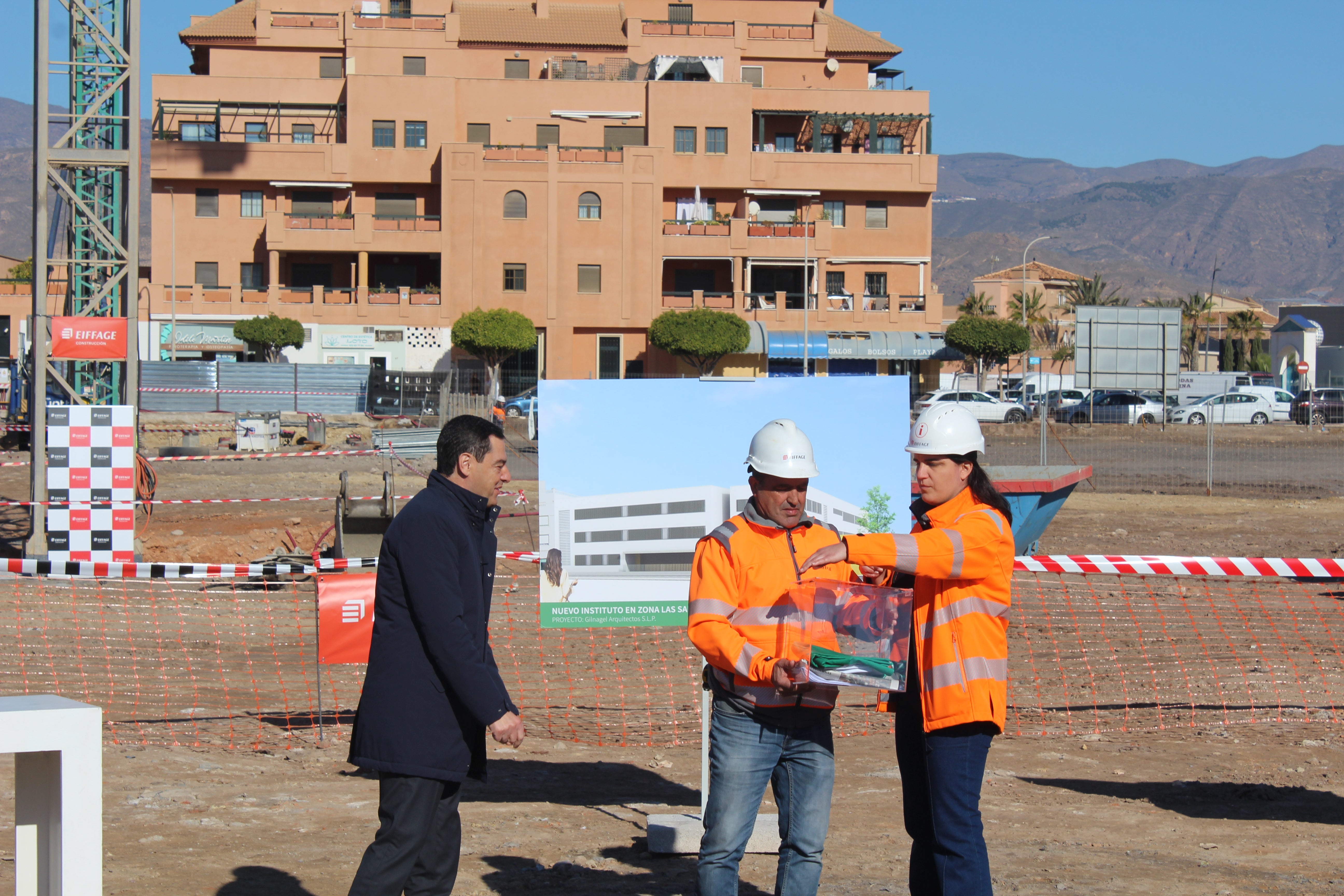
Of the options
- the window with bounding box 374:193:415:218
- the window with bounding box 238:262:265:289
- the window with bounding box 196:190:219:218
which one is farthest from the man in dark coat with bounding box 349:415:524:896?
the window with bounding box 196:190:219:218

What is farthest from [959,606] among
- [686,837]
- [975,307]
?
[975,307]

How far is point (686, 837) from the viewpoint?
5.61 meters

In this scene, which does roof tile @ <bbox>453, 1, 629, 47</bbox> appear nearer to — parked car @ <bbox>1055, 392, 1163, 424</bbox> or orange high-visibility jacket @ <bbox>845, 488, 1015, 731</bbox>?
parked car @ <bbox>1055, 392, 1163, 424</bbox>

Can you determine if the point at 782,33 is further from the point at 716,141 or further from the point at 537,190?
the point at 537,190

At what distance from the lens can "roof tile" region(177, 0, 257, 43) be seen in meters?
63.7

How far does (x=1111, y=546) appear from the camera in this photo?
57.9 feet

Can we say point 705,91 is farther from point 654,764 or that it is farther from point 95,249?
point 654,764

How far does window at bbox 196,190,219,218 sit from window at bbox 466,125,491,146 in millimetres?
11861

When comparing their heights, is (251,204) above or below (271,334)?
above

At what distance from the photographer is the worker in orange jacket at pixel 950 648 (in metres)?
3.96

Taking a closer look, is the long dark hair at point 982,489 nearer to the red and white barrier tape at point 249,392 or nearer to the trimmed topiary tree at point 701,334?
the red and white barrier tape at point 249,392

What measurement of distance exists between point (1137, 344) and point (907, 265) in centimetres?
3643

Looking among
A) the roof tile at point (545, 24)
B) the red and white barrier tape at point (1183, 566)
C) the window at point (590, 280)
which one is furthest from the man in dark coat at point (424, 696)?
the roof tile at point (545, 24)

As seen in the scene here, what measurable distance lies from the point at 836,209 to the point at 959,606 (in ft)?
194
